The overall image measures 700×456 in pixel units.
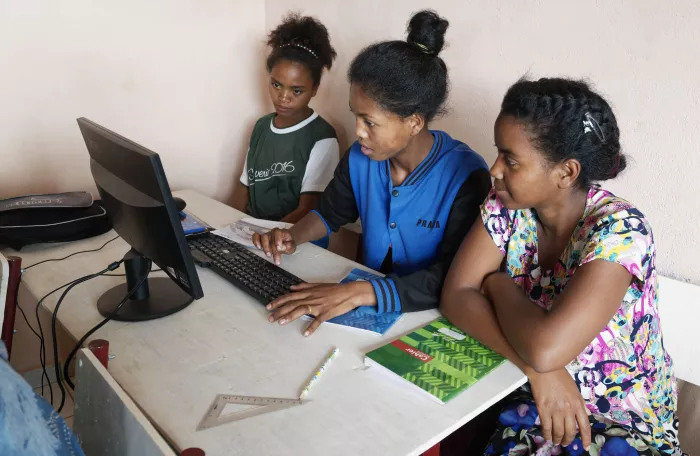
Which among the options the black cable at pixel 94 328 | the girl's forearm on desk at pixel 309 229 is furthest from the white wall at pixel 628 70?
the black cable at pixel 94 328

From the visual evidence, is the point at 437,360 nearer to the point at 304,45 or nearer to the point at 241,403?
the point at 241,403

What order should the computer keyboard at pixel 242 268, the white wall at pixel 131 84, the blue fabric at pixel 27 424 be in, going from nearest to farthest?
Answer: 1. the blue fabric at pixel 27 424
2. the computer keyboard at pixel 242 268
3. the white wall at pixel 131 84

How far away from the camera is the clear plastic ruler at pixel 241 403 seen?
2.62 ft

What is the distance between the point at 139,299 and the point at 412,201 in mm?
710

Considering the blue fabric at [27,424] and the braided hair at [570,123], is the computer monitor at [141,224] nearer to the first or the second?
the blue fabric at [27,424]

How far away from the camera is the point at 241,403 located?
33.1 inches

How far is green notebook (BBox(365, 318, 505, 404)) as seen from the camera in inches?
34.9

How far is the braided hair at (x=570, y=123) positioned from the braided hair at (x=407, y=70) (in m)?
0.30

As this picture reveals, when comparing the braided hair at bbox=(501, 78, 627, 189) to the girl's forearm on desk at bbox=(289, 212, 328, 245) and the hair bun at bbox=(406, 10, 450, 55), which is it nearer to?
the hair bun at bbox=(406, 10, 450, 55)

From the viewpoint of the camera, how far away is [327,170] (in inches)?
78.5

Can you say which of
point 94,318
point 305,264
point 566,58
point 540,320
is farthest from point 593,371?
point 94,318

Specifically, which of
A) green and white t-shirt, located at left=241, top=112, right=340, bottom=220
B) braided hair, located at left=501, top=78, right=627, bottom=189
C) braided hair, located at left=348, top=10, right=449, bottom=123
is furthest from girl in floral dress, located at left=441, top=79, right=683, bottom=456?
green and white t-shirt, located at left=241, top=112, right=340, bottom=220

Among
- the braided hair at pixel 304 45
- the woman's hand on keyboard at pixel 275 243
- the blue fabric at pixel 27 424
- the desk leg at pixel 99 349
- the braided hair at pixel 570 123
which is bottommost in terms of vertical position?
the woman's hand on keyboard at pixel 275 243

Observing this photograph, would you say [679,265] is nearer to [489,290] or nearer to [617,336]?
[617,336]
